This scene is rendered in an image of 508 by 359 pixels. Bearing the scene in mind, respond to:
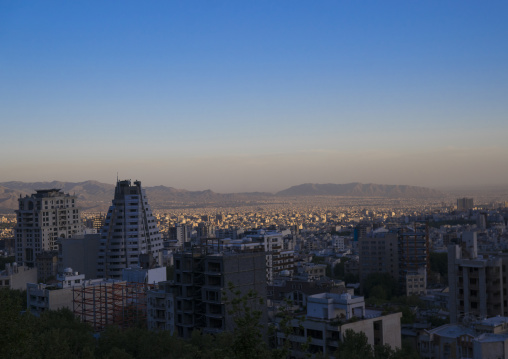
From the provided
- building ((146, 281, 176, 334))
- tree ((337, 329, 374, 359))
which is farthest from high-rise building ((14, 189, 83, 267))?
tree ((337, 329, 374, 359))

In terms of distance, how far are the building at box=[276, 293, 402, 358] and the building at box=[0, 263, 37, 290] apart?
87.6ft

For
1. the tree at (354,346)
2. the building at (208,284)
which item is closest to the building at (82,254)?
the building at (208,284)

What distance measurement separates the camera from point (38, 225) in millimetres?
59750

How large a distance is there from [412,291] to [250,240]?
14.8 meters

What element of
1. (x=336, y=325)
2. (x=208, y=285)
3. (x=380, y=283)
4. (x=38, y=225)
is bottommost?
(x=380, y=283)

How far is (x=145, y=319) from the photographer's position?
30.0 meters

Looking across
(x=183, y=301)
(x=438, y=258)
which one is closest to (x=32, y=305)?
(x=183, y=301)

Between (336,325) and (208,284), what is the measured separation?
5162 millimetres

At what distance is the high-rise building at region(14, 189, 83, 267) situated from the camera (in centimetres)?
5956

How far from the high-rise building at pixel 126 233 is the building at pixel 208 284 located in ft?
76.6

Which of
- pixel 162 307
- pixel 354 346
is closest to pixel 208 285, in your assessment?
pixel 162 307

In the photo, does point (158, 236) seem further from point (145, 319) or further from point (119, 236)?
point (145, 319)

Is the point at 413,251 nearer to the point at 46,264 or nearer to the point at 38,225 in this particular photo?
the point at 46,264

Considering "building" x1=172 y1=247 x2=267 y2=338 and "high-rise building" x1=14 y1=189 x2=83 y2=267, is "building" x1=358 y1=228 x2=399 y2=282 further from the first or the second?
"building" x1=172 y1=247 x2=267 y2=338
